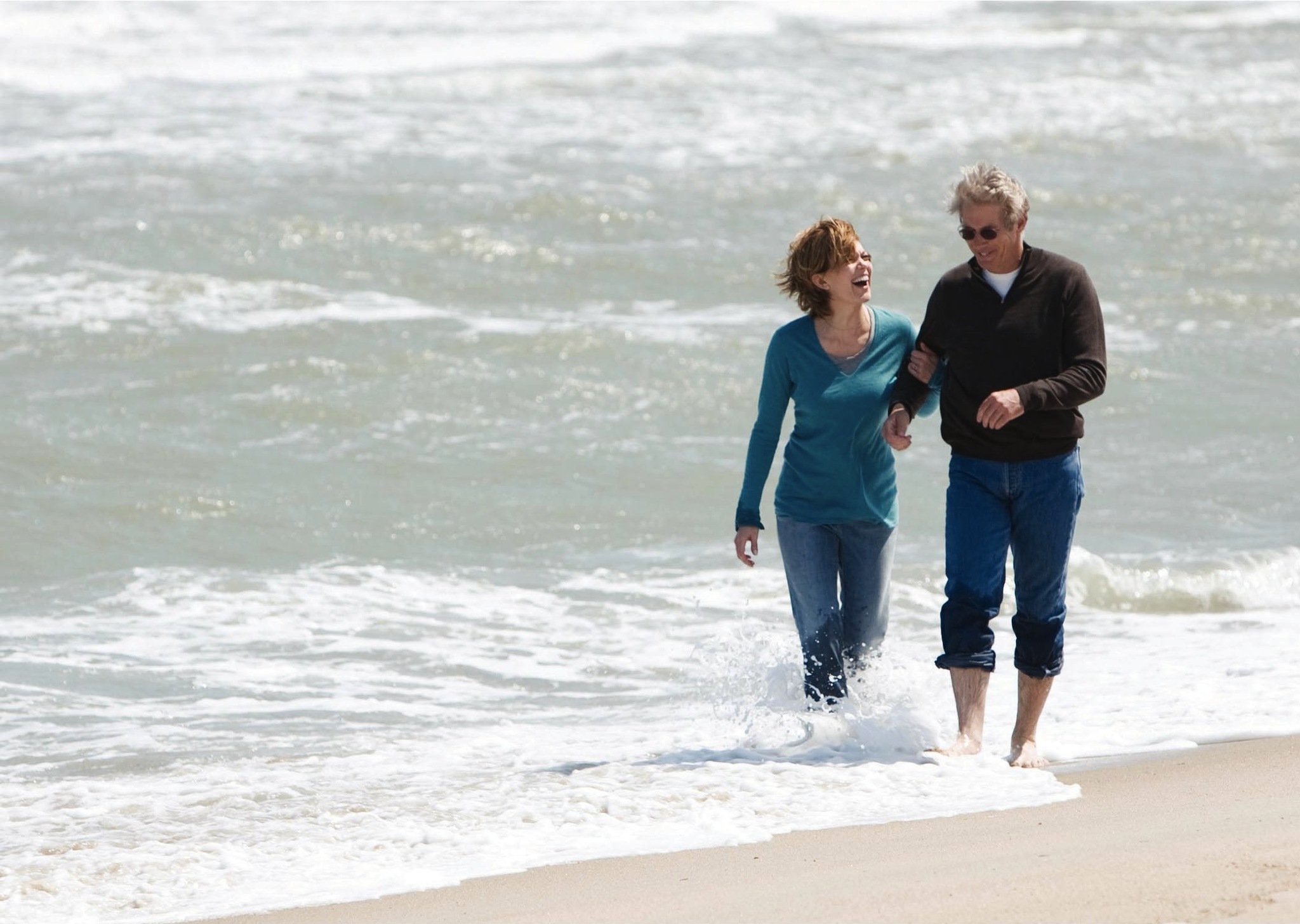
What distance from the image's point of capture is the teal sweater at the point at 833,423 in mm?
5125

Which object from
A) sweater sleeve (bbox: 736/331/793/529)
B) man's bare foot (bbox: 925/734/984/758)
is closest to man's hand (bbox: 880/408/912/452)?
sweater sleeve (bbox: 736/331/793/529)

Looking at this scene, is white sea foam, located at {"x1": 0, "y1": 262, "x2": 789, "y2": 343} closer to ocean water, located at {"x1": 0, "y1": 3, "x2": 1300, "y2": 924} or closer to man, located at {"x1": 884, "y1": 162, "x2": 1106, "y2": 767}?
ocean water, located at {"x1": 0, "y1": 3, "x2": 1300, "y2": 924}

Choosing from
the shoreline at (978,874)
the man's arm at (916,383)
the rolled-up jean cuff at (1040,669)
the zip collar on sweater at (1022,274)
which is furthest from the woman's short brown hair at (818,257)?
the shoreline at (978,874)

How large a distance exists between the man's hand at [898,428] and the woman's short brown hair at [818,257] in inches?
17.5

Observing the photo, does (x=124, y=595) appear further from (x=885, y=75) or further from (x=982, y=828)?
(x=885, y=75)

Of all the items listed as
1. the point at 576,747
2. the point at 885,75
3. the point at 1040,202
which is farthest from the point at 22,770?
the point at 885,75

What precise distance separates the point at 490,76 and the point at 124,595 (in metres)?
16.2

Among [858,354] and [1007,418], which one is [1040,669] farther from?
[858,354]

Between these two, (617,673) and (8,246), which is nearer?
(617,673)

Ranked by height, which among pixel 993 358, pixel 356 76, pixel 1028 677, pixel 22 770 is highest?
pixel 356 76

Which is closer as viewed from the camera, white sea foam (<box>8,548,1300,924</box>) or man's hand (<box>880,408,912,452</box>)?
white sea foam (<box>8,548,1300,924</box>)

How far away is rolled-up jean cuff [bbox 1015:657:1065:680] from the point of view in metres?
5.09

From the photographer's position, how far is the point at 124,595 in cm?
843

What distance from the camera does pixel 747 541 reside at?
5.18 meters
